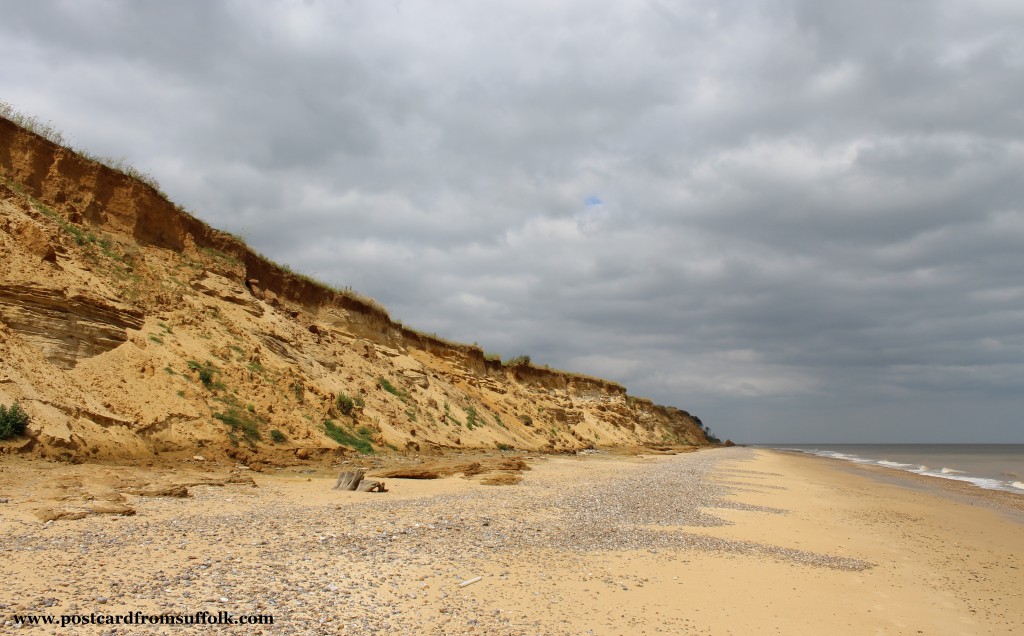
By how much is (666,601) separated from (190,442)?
13532 mm

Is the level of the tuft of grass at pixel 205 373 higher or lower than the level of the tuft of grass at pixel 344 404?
higher

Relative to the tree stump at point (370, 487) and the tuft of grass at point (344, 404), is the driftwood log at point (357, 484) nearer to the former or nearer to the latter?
the tree stump at point (370, 487)

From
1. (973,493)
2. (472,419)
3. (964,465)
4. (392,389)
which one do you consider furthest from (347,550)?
(964,465)

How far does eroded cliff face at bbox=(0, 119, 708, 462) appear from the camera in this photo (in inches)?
564

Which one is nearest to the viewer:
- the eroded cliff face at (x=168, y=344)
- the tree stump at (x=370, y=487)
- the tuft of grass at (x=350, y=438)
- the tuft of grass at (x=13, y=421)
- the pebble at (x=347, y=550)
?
the pebble at (x=347, y=550)

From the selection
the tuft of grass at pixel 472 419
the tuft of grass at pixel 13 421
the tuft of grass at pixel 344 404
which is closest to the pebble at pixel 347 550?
the tuft of grass at pixel 13 421

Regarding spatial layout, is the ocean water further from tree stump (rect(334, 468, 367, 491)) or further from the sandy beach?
tree stump (rect(334, 468, 367, 491))

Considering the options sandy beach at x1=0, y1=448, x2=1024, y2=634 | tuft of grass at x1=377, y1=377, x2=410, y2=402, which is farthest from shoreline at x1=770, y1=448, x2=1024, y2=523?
tuft of grass at x1=377, y1=377, x2=410, y2=402

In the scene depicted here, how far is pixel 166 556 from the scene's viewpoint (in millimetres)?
6188

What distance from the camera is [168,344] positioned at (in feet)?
59.2

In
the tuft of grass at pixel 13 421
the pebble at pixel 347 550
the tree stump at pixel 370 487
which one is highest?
the tuft of grass at pixel 13 421

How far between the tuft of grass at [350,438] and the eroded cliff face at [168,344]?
9 centimetres

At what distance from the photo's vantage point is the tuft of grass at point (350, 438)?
19656 mm

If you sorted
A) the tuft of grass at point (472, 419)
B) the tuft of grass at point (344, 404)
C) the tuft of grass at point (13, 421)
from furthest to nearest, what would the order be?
the tuft of grass at point (472, 419) → the tuft of grass at point (344, 404) → the tuft of grass at point (13, 421)
